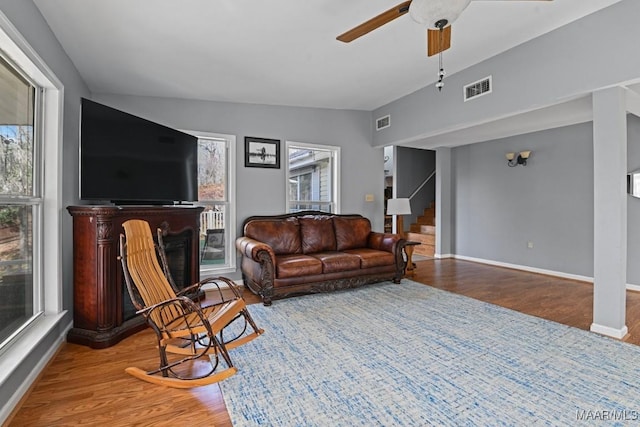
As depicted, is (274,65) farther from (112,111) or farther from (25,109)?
(25,109)

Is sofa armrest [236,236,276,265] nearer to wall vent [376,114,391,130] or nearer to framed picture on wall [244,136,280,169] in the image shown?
framed picture on wall [244,136,280,169]

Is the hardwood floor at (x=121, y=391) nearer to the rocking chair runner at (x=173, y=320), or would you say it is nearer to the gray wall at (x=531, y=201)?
the rocking chair runner at (x=173, y=320)

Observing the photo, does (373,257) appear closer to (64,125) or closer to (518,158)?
(518,158)

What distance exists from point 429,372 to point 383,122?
13.7 ft

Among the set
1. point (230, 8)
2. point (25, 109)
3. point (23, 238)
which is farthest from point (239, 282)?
point (230, 8)

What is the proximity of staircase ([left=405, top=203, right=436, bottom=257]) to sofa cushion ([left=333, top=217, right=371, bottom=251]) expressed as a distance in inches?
89.1

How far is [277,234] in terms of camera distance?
4492 mm

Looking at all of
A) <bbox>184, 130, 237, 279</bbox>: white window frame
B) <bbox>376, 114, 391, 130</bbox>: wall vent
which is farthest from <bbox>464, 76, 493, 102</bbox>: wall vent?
<bbox>184, 130, 237, 279</bbox>: white window frame

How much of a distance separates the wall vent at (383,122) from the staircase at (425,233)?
108 inches

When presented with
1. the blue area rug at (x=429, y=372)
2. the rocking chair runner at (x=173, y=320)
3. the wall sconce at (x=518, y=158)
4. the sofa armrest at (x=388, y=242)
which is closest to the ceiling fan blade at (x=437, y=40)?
the blue area rug at (x=429, y=372)

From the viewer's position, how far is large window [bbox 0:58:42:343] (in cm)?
208

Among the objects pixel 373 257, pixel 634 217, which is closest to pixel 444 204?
pixel 634 217

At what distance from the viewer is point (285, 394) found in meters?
1.98

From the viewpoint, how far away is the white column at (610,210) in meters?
2.75
